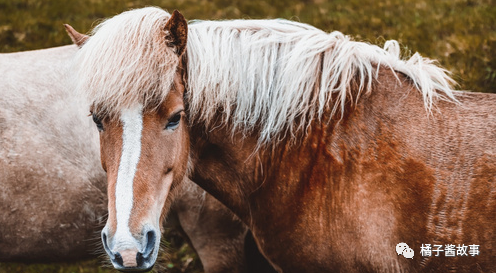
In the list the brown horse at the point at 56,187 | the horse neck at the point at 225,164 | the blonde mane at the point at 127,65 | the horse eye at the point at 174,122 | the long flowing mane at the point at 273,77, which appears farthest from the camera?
the brown horse at the point at 56,187

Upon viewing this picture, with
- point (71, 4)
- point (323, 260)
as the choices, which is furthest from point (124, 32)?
point (71, 4)

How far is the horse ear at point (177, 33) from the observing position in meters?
3.12

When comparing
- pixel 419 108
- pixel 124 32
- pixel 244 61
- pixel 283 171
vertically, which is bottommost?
pixel 283 171

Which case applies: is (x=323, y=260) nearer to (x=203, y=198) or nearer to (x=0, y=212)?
(x=203, y=198)

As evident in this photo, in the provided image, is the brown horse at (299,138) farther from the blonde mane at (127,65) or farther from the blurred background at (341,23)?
the blurred background at (341,23)

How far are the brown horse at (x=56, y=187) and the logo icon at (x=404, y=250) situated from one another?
141cm

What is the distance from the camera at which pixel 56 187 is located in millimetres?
4172

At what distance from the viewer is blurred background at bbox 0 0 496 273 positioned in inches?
234

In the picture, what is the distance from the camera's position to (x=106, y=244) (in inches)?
115

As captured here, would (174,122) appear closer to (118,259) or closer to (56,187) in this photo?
(118,259)

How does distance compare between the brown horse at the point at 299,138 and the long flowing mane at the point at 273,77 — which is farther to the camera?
the long flowing mane at the point at 273,77

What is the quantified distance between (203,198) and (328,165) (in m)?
1.30

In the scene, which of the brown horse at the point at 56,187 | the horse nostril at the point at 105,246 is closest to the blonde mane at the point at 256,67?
the horse nostril at the point at 105,246

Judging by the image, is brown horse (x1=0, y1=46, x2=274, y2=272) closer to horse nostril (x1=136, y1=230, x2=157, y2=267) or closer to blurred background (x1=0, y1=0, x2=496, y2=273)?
blurred background (x1=0, y1=0, x2=496, y2=273)
